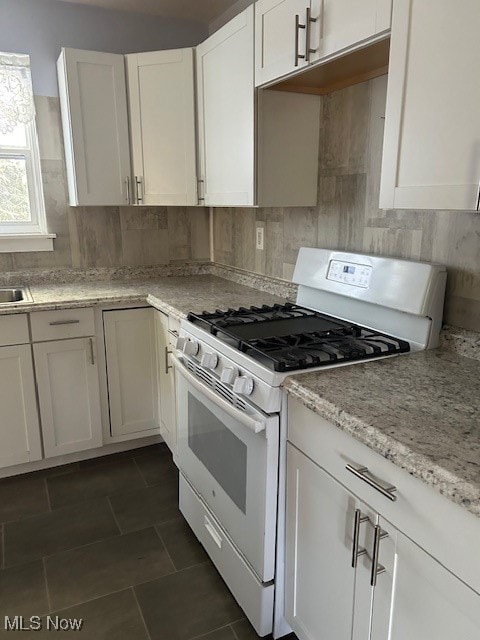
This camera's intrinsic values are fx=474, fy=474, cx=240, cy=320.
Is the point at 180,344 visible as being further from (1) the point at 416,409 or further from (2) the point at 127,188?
(2) the point at 127,188

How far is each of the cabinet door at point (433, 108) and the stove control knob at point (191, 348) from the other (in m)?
0.86

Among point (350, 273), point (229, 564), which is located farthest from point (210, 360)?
point (229, 564)

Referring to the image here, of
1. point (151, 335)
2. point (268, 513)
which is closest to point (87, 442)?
point (151, 335)

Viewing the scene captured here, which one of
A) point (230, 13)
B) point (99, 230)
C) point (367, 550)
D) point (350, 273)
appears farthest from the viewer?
point (99, 230)

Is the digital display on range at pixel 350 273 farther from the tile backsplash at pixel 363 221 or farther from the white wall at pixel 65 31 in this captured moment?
the white wall at pixel 65 31

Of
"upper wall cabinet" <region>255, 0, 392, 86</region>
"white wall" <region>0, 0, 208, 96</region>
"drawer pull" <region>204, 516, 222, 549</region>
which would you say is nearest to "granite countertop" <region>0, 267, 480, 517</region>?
"drawer pull" <region>204, 516, 222, 549</region>

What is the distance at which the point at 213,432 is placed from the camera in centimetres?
170

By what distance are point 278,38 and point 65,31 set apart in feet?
5.05

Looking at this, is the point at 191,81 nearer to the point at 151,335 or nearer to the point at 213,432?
the point at 151,335

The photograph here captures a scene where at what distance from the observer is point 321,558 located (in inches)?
49.1

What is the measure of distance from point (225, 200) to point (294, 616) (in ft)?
5.48

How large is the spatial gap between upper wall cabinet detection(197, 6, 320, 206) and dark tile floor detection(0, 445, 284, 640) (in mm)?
1461

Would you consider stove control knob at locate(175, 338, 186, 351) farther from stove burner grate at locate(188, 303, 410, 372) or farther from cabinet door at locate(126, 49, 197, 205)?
cabinet door at locate(126, 49, 197, 205)

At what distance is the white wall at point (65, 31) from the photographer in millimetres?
2496
